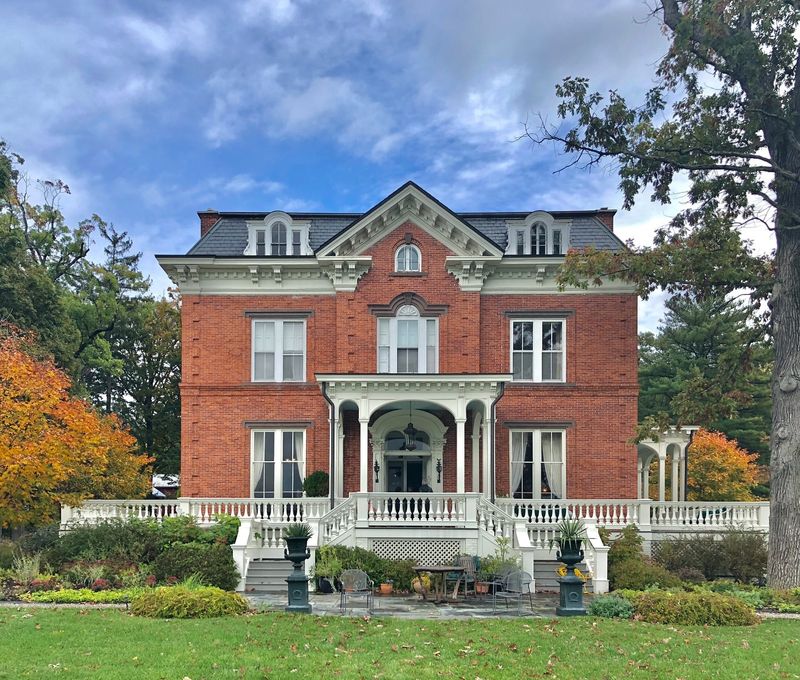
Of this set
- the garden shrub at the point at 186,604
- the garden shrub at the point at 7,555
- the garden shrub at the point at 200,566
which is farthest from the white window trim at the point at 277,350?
the garden shrub at the point at 186,604

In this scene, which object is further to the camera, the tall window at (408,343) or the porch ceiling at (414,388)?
the tall window at (408,343)

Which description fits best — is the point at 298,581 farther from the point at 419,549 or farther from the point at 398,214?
the point at 398,214

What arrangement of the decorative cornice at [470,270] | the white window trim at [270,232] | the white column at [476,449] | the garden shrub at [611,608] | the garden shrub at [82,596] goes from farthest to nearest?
the white window trim at [270,232]
the decorative cornice at [470,270]
the white column at [476,449]
the garden shrub at [82,596]
the garden shrub at [611,608]

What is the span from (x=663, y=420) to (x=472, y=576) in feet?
24.1

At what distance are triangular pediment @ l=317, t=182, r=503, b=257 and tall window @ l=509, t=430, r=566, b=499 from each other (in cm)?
612

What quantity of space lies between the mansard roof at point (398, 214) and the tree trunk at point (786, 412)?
700 cm

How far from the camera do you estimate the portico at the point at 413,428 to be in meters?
21.0

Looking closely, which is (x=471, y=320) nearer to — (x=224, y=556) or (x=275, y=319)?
(x=275, y=319)

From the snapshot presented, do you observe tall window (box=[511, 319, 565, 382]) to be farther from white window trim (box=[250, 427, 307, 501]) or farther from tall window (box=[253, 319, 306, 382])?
→ white window trim (box=[250, 427, 307, 501])

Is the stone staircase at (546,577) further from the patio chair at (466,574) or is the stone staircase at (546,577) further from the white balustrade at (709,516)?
the white balustrade at (709,516)

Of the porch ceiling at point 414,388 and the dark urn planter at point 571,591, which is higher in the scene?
the porch ceiling at point 414,388

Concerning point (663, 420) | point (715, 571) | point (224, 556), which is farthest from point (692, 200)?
point (224, 556)

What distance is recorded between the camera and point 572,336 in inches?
964

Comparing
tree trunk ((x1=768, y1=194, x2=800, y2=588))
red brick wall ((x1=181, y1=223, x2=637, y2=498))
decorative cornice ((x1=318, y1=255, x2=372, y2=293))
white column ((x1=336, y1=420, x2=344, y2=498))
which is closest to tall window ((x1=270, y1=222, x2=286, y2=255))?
red brick wall ((x1=181, y1=223, x2=637, y2=498))
